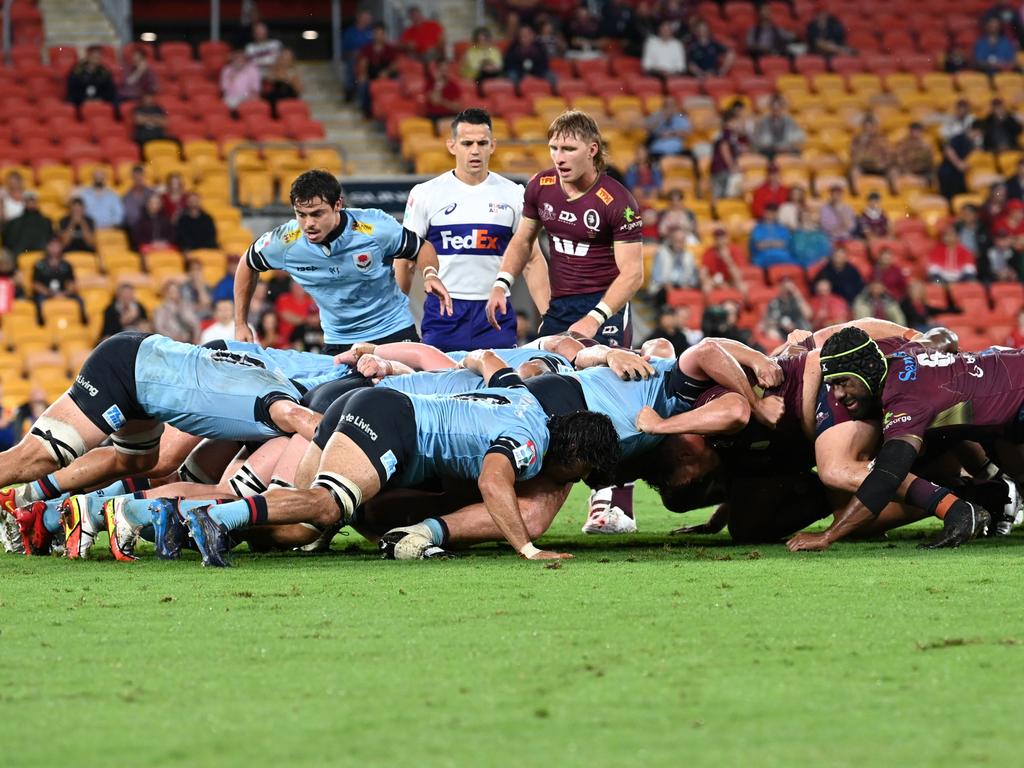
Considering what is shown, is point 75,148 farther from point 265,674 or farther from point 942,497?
point 265,674

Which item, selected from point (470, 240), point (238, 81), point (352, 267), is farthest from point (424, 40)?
point (352, 267)

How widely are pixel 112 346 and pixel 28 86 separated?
14.0 m

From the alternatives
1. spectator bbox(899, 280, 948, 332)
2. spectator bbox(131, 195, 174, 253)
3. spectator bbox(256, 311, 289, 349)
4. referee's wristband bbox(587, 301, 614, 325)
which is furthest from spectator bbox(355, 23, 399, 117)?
referee's wristband bbox(587, 301, 614, 325)

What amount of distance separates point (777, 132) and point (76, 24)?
10137 millimetres

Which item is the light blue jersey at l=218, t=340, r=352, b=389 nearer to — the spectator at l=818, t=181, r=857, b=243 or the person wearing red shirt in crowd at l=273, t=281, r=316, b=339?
the person wearing red shirt in crowd at l=273, t=281, r=316, b=339

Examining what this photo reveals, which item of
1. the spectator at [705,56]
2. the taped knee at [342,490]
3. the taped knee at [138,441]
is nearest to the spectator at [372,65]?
the spectator at [705,56]

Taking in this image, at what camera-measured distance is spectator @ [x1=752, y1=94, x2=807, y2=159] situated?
886 inches

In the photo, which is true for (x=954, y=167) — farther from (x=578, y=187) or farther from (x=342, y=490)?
(x=342, y=490)

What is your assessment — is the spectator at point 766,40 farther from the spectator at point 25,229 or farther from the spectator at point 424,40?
the spectator at point 25,229

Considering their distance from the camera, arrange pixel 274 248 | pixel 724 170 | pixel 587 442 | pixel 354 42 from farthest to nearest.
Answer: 1. pixel 354 42
2. pixel 724 170
3. pixel 274 248
4. pixel 587 442

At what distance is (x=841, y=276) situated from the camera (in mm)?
19688

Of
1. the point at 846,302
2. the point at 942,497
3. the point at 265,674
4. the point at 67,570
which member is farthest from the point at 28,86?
the point at 265,674

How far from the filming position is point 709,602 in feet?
21.2

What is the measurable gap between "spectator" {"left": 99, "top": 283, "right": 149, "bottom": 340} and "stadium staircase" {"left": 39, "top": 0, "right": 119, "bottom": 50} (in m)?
7.43
